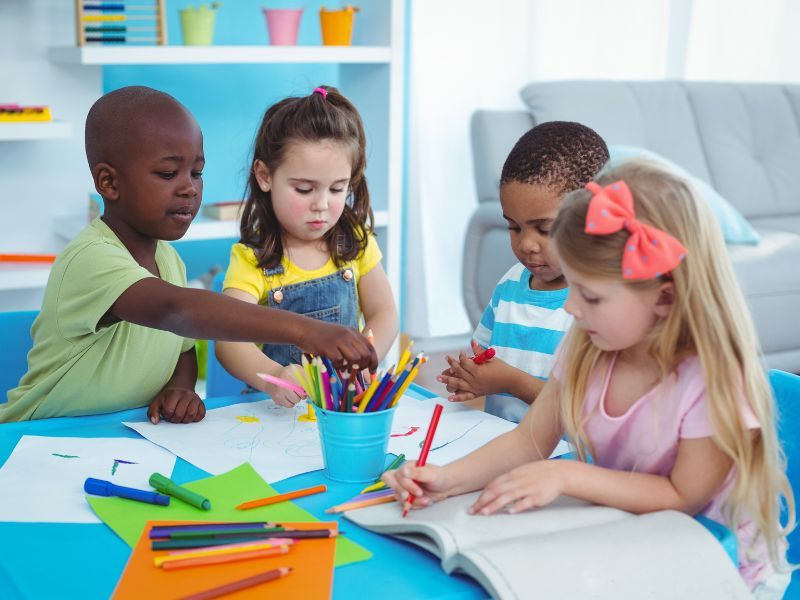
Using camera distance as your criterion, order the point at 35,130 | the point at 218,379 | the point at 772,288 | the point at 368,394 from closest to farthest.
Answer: the point at 368,394 < the point at 218,379 < the point at 35,130 < the point at 772,288

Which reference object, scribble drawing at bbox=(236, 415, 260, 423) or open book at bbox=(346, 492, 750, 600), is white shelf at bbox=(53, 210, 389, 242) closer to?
scribble drawing at bbox=(236, 415, 260, 423)

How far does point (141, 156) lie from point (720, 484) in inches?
33.1

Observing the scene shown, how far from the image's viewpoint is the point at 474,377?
4.33 feet

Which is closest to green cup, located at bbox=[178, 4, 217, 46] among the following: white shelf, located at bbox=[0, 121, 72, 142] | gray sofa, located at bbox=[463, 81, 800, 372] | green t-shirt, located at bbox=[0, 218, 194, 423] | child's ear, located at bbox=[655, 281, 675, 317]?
white shelf, located at bbox=[0, 121, 72, 142]

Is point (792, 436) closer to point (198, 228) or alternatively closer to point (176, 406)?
point (176, 406)

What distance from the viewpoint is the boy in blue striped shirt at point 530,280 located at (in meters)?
1.33

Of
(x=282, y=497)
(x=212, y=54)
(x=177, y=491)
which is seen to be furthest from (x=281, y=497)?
(x=212, y=54)

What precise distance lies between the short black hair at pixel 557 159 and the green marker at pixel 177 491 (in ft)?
2.17

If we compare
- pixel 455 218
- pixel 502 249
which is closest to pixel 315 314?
pixel 502 249

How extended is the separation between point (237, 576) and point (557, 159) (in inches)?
31.0

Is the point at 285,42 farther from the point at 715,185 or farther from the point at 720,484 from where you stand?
the point at 720,484

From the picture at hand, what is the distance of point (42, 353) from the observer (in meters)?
Result: 1.37

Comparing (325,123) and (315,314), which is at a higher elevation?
(325,123)

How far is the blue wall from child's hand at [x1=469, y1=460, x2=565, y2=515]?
2.21m
